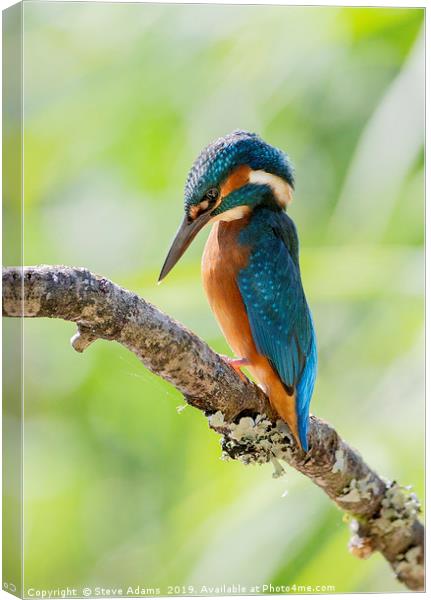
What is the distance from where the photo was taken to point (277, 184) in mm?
3238

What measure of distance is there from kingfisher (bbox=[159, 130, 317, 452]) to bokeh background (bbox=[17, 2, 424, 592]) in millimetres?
195

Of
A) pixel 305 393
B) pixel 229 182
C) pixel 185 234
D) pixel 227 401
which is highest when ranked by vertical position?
Result: pixel 229 182

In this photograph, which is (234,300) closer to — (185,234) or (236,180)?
(185,234)

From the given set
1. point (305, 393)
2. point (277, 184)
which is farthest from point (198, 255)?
point (305, 393)

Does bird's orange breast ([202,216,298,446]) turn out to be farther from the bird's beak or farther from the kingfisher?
the bird's beak

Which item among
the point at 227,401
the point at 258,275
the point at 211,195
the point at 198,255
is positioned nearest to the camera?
the point at 227,401

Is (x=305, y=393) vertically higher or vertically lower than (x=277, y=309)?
lower

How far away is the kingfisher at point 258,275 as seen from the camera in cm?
308

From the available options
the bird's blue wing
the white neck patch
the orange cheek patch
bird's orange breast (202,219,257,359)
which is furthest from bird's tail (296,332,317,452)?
the orange cheek patch

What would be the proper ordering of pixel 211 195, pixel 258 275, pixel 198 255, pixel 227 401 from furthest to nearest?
pixel 198 255 → pixel 258 275 → pixel 211 195 → pixel 227 401

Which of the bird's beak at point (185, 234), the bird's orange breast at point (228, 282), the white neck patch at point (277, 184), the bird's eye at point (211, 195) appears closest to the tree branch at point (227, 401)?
the bird's orange breast at point (228, 282)

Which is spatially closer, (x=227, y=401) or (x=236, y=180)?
(x=227, y=401)

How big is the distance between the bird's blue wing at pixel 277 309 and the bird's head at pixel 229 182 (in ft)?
0.44

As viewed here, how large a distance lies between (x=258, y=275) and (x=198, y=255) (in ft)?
1.07
